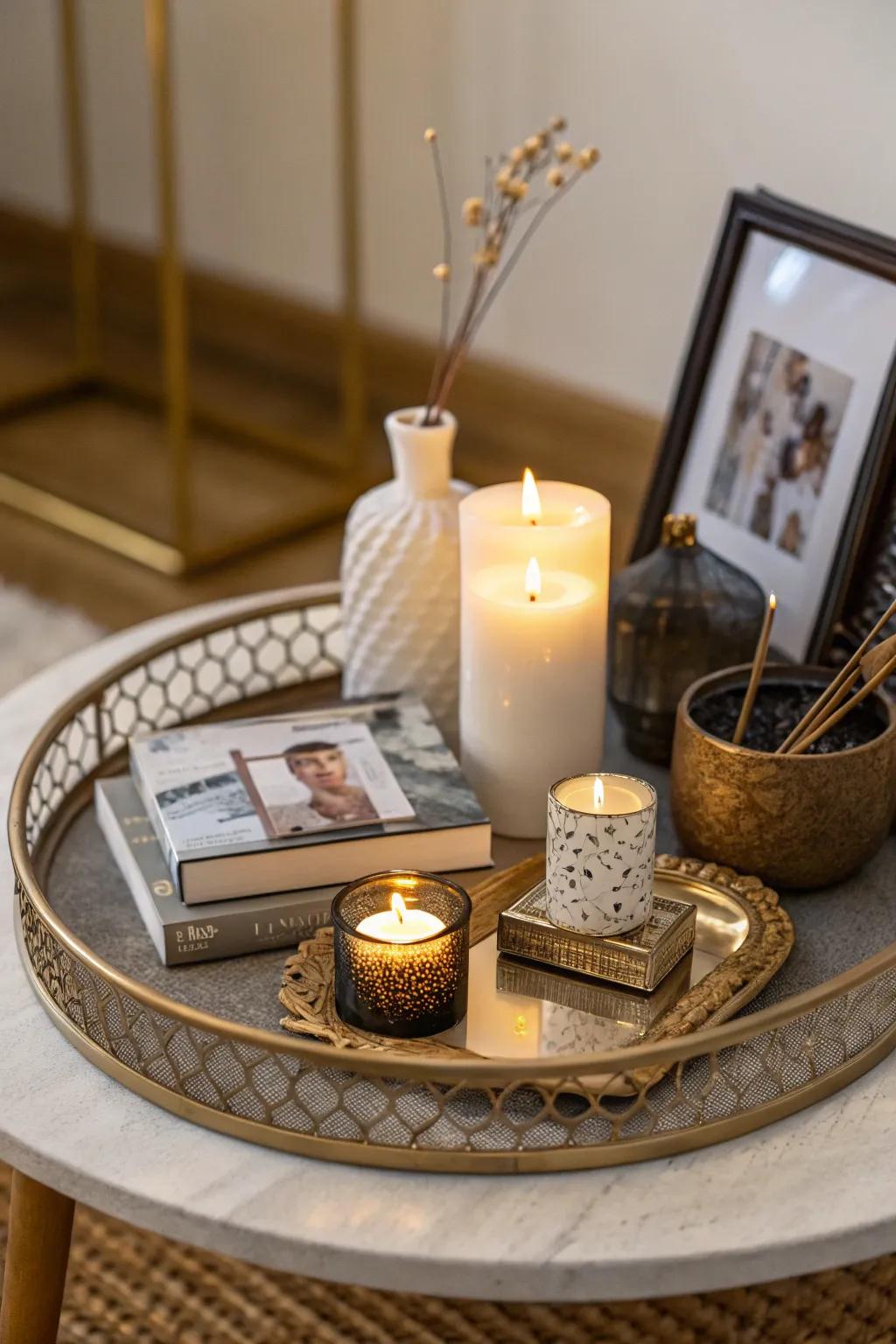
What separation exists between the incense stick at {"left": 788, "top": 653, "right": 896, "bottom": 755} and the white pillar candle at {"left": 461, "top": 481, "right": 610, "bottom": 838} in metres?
0.14

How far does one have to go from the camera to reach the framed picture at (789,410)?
3.66 feet

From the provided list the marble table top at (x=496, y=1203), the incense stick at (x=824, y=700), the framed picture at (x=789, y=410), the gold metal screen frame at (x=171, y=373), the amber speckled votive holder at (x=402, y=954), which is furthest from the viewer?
the gold metal screen frame at (x=171, y=373)

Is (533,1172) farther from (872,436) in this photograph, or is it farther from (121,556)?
(121,556)

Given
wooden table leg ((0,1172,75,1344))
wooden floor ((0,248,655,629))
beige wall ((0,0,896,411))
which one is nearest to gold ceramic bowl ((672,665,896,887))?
wooden table leg ((0,1172,75,1344))

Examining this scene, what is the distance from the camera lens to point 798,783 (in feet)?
2.86

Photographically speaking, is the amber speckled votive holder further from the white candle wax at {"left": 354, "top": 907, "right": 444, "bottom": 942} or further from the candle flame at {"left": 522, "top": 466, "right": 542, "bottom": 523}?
the candle flame at {"left": 522, "top": 466, "right": 542, "bottom": 523}

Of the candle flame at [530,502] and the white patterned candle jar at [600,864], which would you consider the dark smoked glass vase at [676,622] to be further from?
the white patterned candle jar at [600,864]

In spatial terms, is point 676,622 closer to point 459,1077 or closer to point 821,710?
point 821,710

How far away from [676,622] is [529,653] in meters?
0.12

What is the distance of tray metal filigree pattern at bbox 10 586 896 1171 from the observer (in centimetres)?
71

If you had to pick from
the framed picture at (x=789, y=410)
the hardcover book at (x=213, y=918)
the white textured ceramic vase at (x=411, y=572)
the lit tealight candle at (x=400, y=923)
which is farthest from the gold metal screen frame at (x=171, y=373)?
the lit tealight candle at (x=400, y=923)

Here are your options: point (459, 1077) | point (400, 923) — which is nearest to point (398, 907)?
point (400, 923)

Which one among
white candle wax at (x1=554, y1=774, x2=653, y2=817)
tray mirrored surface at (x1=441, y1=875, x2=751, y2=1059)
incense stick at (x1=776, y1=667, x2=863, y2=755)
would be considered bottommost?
tray mirrored surface at (x1=441, y1=875, x2=751, y2=1059)

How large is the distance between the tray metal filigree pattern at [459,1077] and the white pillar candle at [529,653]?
23 centimetres
